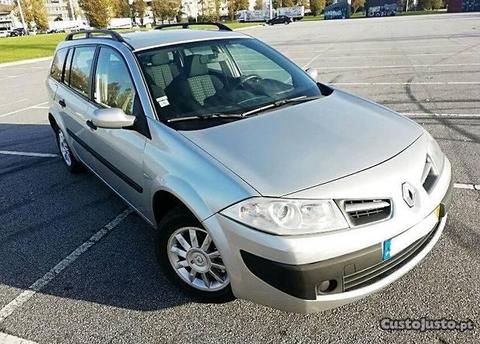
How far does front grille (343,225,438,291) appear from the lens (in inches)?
79.0

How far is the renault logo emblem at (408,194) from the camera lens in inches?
81.4

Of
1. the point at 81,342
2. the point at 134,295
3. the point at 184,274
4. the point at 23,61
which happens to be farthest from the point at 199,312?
the point at 23,61

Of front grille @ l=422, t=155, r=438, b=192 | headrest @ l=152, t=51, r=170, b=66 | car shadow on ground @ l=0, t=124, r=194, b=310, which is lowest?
car shadow on ground @ l=0, t=124, r=194, b=310

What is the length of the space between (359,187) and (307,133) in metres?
0.59

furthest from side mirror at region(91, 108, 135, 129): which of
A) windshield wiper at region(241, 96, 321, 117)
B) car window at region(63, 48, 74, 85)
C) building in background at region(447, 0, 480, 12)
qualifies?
building in background at region(447, 0, 480, 12)

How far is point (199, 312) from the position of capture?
8.00 feet

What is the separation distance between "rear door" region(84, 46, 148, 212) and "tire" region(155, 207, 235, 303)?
0.45 m

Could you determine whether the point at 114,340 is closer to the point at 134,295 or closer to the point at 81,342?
the point at 81,342

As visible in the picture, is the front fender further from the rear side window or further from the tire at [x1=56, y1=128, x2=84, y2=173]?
the rear side window

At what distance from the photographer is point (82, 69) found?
12.7 feet

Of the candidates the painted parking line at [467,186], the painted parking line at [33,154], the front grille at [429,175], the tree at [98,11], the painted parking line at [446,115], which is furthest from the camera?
the tree at [98,11]

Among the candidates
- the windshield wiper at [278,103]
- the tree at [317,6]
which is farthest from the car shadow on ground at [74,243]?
the tree at [317,6]

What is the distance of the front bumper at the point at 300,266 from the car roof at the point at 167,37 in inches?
69.9

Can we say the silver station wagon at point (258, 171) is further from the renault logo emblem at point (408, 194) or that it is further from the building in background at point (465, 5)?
the building in background at point (465, 5)
